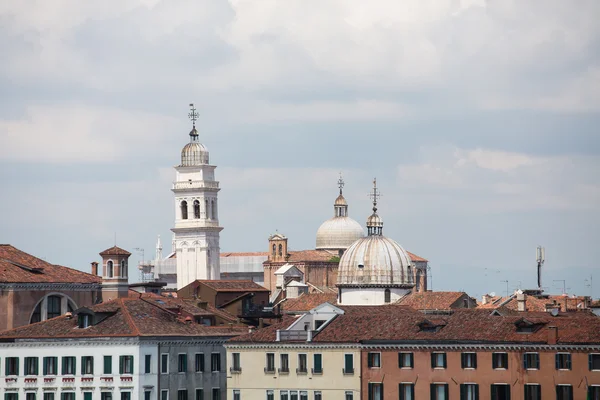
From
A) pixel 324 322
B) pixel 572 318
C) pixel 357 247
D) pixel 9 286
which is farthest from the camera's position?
pixel 357 247

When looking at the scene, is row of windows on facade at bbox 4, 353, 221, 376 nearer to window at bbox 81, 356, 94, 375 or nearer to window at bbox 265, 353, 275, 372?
window at bbox 81, 356, 94, 375

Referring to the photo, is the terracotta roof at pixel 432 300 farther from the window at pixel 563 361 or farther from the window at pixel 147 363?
the window at pixel 563 361

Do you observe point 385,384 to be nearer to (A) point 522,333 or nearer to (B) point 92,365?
(A) point 522,333

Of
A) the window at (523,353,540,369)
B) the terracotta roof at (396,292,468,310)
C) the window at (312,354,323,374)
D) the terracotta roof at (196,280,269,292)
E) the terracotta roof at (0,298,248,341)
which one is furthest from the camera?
the terracotta roof at (396,292,468,310)

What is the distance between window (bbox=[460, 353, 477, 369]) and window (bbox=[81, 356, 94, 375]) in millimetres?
16048

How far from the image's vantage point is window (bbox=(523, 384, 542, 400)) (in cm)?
7769

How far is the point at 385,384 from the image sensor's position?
81250mm

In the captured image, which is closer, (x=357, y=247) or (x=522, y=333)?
(x=522, y=333)

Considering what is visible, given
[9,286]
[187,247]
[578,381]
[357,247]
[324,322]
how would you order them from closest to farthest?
[578,381] → [324,322] → [9,286] → [357,247] → [187,247]

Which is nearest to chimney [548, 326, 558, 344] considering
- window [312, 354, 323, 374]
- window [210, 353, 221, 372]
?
window [312, 354, 323, 374]

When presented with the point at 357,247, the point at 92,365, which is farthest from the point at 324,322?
the point at 357,247

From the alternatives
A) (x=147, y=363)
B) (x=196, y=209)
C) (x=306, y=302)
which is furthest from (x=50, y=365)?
(x=196, y=209)

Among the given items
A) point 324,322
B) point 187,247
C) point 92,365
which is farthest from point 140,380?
point 187,247

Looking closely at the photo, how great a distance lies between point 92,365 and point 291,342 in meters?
8.49
